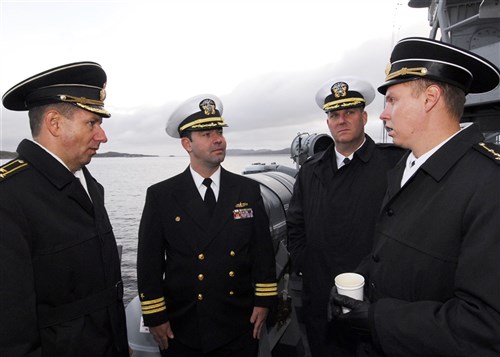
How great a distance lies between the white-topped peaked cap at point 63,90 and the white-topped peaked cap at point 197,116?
0.86 m

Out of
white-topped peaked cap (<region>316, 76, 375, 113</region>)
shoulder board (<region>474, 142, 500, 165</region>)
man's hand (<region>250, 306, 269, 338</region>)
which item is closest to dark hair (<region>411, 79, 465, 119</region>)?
shoulder board (<region>474, 142, 500, 165</region>)

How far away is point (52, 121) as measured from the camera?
75.4 inches

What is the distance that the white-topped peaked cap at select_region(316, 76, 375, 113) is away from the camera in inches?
124

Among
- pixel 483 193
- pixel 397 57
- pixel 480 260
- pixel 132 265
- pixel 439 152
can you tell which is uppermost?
pixel 397 57

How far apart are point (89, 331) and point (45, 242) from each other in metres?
0.51

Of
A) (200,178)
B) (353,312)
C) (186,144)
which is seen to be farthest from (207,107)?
(353,312)

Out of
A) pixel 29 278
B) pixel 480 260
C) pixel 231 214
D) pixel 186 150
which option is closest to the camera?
pixel 480 260

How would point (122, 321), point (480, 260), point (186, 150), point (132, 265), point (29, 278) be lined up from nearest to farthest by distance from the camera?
point (480, 260)
point (29, 278)
point (122, 321)
point (186, 150)
point (132, 265)

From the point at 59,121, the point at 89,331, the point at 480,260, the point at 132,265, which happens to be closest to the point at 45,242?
the point at 89,331

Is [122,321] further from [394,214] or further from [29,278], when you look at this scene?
[394,214]

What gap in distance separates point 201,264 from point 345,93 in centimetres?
194

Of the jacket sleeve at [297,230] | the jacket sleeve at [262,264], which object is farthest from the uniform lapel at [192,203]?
the jacket sleeve at [297,230]

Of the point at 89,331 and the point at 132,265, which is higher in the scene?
the point at 89,331

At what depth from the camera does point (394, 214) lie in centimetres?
172
